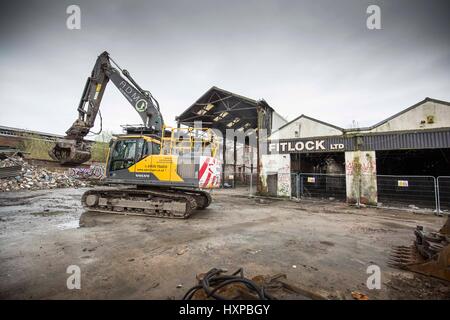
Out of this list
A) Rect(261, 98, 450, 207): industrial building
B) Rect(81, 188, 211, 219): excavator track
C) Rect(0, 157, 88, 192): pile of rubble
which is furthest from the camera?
Rect(0, 157, 88, 192): pile of rubble

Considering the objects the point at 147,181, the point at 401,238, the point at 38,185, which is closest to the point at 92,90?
the point at 147,181

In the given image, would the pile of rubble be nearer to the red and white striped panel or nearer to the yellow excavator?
the yellow excavator

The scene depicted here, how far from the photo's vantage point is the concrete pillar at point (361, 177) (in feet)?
37.9

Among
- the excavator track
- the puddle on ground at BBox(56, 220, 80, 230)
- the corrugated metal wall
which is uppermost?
the corrugated metal wall

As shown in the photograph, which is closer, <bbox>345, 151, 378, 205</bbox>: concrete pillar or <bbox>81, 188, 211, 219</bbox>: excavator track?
<bbox>81, 188, 211, 219</bbox>: excavator track

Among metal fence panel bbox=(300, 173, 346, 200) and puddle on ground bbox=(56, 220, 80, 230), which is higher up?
metal fence panel bbox=(300, 173, 346, 200)

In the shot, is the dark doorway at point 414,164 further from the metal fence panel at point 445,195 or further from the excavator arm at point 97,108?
the excavator arm at point 97,108

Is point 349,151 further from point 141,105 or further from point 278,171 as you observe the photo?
point 141,105

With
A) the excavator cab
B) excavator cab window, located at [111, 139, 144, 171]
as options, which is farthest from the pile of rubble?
the excavator cab

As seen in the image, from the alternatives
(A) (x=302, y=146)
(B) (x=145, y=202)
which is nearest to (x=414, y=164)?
(A) (x=302, y=146)

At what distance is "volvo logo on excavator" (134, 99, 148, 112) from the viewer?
343 inches

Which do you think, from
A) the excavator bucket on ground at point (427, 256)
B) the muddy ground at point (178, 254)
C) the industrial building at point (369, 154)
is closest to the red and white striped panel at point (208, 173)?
the muddy ground at point (178, 254)

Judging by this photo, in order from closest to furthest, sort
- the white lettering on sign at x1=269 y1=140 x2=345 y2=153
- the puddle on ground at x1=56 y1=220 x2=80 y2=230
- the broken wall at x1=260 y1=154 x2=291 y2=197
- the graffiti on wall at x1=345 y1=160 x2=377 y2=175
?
the puddle on ground at x1=56 y1=220 x2=80 y2=230
the graffiti on wall at x1=345 y1=160 x2=377 y2=175
the white lettering on sign at x1=269 y1=140 x2=345 y2=153
the broken wall at x1=260 y1=154 x2=291 y2=197
